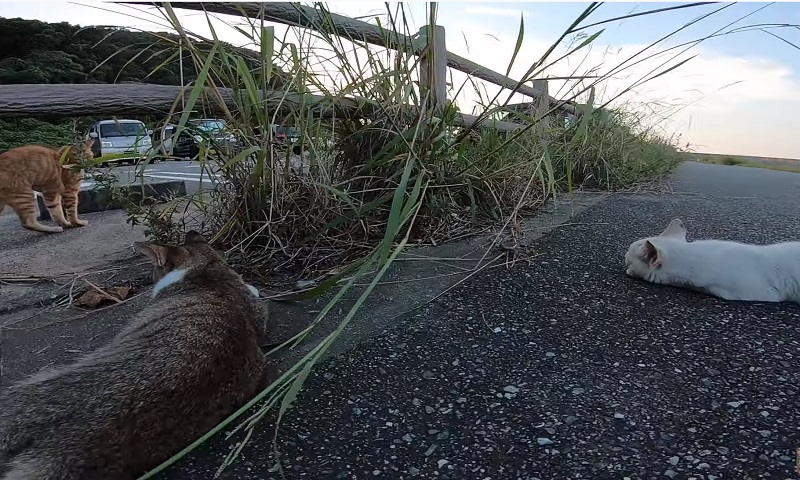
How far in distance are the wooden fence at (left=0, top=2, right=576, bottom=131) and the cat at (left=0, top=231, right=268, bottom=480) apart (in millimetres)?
812

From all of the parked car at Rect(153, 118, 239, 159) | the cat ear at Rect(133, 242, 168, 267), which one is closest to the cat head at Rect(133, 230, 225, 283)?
the cat ear at Rect(133, 242, 168, 267)

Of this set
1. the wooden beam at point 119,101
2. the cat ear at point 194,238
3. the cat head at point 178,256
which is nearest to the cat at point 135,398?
the cat head at point 178,256

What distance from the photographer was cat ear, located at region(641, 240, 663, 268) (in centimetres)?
200

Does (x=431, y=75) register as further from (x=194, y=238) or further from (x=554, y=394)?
(x=554, y=394)

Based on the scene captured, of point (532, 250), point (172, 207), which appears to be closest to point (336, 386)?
point (532, 250)

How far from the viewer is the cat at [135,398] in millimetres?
960

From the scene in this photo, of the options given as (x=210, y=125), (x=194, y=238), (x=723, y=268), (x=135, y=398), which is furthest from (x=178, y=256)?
(x=723, y=268)

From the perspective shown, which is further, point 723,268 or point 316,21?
point 316,21

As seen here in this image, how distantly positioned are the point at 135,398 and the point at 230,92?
1.59m

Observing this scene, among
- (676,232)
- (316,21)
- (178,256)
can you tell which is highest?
(316,21)

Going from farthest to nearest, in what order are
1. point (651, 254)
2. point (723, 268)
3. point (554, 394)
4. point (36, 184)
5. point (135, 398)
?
point (36, 184) < point (651, 254) < point (723, 268) < point (554, 394) < point (135, 398)

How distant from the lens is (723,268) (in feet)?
6.23

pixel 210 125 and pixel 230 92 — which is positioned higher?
pixel 230 92

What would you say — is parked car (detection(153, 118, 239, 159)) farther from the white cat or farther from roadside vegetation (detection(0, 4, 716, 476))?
the white cat
